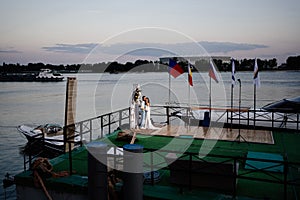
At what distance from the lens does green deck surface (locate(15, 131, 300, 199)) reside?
6.47 meters

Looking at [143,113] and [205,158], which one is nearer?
[205,158]

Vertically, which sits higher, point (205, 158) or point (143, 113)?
point (143, 113)

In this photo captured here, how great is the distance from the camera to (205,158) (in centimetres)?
855

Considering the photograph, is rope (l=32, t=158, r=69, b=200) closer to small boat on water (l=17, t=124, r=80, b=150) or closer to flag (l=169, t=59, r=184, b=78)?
flag (l=169, t=59, r=184, b=78)

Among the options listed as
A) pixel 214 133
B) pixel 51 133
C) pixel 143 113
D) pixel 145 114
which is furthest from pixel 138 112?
pixel 51 133

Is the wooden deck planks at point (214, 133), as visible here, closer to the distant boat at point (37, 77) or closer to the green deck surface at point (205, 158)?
the green deck surface at point (205, 158)

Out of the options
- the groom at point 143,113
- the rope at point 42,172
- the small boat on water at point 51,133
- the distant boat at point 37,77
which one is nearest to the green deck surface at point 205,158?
the rope at point 42,172

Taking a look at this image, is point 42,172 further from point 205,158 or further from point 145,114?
point 145,114

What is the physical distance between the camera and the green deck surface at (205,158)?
6469 millimetres

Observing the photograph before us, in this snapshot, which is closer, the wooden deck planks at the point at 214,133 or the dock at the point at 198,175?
the dock at the point at 198,175

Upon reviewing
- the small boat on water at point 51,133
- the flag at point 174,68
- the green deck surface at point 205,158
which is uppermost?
the flag at point 174,68

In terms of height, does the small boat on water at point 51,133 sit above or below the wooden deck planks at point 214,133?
below

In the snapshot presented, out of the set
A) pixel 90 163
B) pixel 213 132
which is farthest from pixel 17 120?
pixel 90 163

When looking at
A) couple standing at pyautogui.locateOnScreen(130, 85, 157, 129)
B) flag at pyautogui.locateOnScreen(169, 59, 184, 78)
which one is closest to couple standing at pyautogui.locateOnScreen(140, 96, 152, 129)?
couple standing at pyautogui.locateOnScreen(130, 85, 157, 129)
